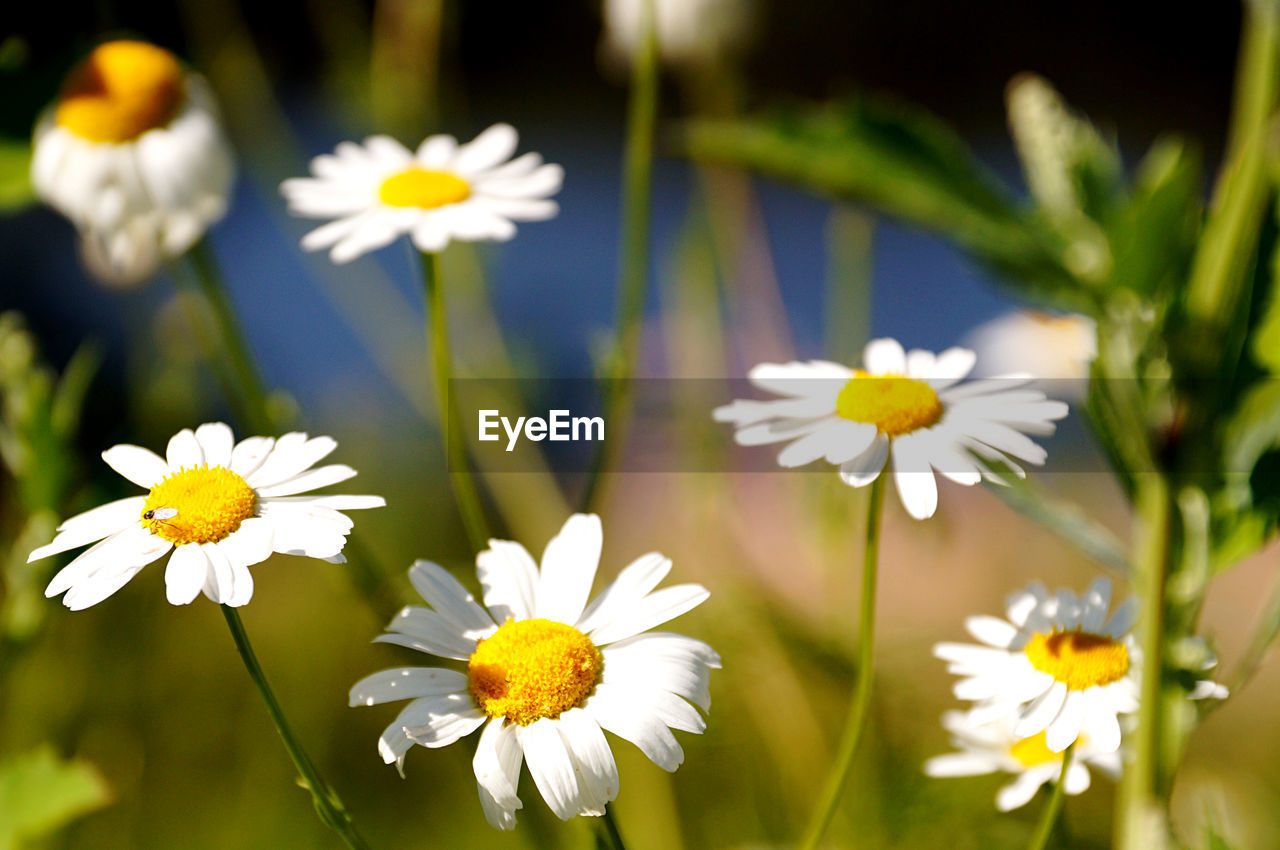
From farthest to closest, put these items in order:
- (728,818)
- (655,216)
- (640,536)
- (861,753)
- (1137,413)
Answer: (655,216)
(640,536)
(728,818)
(861,753)
(1137,413)

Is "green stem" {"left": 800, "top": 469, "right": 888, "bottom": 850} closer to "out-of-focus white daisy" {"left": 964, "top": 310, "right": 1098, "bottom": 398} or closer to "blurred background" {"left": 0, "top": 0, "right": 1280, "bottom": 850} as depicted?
"blurred background" {"left": 0, "top": 0, "right": 1280, "bottom": 850}

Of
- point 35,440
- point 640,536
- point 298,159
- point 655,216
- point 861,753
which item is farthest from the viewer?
point 655,216

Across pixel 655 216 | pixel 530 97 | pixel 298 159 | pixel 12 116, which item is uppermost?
pixel 530 97

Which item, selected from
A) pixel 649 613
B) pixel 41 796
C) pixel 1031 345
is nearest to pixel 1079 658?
pixel 649 613

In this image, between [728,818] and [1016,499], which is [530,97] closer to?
[728,818]

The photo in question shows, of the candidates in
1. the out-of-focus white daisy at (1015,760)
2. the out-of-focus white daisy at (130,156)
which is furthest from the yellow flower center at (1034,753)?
the out-of-focus white daisy at (130,156)

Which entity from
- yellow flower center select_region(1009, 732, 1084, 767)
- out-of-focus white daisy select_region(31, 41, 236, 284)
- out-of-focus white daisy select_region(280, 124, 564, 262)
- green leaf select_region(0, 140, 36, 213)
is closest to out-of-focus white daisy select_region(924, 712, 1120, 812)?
yellow flower center select_region(1009, 732, 1084, 767)

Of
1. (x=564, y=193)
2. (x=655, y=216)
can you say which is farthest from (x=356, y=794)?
(x=564, y=193)
